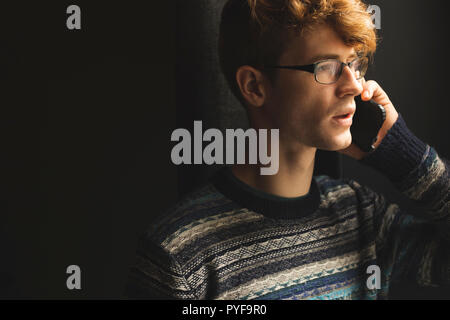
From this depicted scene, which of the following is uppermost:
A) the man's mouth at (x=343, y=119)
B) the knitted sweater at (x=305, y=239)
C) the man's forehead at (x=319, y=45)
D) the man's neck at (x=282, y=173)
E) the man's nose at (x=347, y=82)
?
the man's forehead at (x=319, y=45)

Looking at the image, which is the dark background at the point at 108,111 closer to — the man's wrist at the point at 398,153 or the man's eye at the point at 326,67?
the man's wrist at the point at 398,153

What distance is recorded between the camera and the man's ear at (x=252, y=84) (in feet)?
3.63

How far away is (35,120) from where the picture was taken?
3.92 ft

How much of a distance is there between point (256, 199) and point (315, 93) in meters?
0.29

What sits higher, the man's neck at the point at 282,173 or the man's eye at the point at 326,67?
the man's eye at the point at 326,67

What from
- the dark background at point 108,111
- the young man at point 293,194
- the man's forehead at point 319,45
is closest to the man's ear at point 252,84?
the young man at point 293,194

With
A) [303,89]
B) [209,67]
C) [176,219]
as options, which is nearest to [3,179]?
[176,219]

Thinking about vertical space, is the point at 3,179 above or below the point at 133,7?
below

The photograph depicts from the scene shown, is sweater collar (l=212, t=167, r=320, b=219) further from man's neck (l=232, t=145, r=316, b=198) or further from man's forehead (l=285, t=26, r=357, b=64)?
man's forehead (l=285, t=26, r=357, b=64)

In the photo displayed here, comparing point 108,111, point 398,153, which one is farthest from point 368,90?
point 108,111

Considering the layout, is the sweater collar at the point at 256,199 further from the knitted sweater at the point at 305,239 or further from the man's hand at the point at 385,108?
the man's hand at the point at 385,108

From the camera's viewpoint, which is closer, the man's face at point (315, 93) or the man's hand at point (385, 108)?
the man's face at point (315, 93)
